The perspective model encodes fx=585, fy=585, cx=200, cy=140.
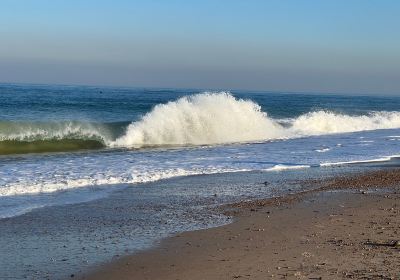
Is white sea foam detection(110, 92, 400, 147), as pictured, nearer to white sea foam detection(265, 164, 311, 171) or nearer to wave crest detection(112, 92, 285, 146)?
wave crest detection(112, 92, 285, 146)

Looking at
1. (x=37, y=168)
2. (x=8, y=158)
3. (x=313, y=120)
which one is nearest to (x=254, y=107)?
(x=313, y=120)

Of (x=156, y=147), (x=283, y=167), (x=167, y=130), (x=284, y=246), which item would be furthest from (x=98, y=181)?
(x=167, y=130)

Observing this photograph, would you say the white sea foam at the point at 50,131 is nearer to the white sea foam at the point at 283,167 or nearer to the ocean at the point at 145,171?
the ocean at the point at 145,171

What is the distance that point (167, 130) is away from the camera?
2403 cm

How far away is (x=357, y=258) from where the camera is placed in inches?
239

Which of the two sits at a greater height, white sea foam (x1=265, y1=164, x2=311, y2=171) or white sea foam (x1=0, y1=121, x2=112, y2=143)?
white sea foam (x1=0, y1=121, x2=112, y2=143)

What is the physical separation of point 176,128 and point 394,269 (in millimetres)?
18954

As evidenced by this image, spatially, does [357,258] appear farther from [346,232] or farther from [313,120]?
[313,120]

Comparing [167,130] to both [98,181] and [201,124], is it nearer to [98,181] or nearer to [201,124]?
[201,124]

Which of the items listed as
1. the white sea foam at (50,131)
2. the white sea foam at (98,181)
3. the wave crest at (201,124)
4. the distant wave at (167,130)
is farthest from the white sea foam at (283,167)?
the white sea foam at (50,131)

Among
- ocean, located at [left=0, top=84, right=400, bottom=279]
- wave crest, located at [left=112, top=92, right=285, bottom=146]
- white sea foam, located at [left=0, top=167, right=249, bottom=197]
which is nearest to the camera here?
ocean, located at [left=0, top=84, right=400, bottom=279]

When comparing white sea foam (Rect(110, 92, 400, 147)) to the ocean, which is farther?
white sea foam (Rect(110, 92, 400, 147))

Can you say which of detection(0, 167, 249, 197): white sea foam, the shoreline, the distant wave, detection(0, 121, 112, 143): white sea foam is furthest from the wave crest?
the shoreline

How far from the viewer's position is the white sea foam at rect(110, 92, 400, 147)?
23.5 m
